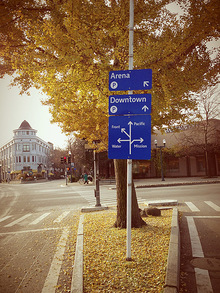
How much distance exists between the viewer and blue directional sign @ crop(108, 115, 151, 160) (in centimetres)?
409

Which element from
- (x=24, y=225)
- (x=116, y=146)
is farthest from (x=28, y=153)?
(x=116, y=146)

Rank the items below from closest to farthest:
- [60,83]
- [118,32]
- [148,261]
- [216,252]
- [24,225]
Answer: [148,261], [216,252], [118,32], [60,83], [24,225]

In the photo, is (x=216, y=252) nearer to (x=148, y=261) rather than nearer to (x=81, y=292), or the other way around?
(x=148, y=261)

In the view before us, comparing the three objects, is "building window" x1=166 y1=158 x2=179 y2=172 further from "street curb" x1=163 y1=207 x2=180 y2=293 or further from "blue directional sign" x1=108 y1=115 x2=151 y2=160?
"blue directional sign" x1=108 y1=115 x2=151 y2=160

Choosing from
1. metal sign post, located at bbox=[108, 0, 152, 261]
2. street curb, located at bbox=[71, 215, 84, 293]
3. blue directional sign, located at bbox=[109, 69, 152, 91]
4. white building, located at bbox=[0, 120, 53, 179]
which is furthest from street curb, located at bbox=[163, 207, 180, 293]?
white building, located at bbox=[0, 120, 53, 179]

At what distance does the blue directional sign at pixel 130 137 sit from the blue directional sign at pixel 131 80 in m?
0.64

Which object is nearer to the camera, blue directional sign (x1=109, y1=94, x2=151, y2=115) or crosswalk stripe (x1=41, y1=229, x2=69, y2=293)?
crosswalk stripe (x1=41, y1=229, x2=69, y2=293)

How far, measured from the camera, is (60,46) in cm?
582

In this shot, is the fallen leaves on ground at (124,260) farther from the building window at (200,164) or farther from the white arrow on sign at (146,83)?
the building window at (200,164)

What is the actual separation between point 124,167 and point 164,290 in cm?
411

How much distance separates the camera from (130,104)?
166 inches

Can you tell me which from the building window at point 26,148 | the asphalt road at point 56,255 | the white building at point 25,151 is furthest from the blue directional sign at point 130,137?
the building window at point 26,148

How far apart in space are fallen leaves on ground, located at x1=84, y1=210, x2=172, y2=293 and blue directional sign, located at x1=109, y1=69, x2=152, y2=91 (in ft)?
11.1

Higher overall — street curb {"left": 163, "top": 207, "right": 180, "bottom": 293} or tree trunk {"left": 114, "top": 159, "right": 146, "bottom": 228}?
tree trunk {"left": 114, "top": 159, "right": 146, "bottom": 228}
